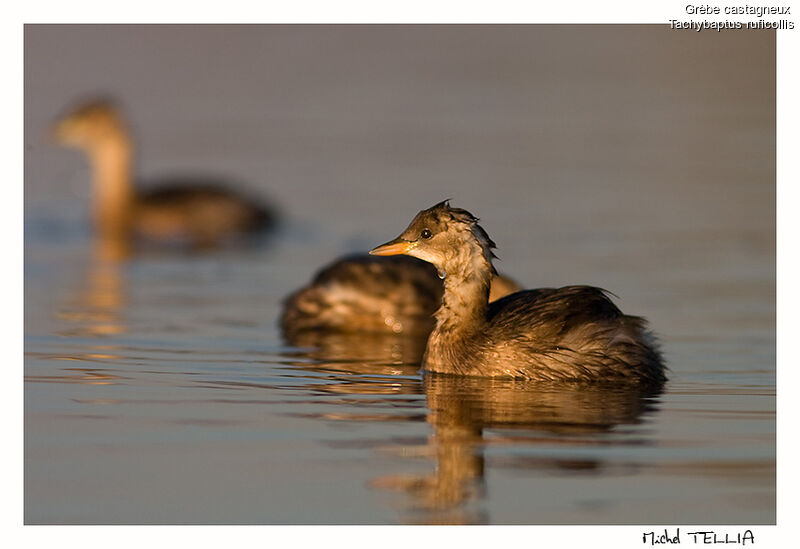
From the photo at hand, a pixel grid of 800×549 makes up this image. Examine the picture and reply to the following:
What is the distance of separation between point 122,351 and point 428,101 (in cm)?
1687

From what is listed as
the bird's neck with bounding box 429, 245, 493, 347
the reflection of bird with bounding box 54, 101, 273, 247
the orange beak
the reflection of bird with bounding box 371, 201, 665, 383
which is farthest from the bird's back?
the reflection of bird with bounding box 54, 101, 273, 247

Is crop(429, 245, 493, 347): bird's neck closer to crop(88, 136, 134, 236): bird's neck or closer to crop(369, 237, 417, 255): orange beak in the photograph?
crop(369, 237, 417, 255): orange beak

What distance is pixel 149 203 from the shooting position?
20750 millimetres

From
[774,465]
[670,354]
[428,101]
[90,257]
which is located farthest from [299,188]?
[774,465]

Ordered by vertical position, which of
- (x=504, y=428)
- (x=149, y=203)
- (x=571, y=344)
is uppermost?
(x=149, y=203)

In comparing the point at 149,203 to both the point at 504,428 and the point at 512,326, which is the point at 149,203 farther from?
the point at 504,428

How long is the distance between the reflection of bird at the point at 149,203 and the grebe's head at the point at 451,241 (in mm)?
8245

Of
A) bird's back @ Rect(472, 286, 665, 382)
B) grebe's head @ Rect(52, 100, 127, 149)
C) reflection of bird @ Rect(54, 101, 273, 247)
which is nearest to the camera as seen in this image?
bird's back @ Rect(472, 286, 665, 382)

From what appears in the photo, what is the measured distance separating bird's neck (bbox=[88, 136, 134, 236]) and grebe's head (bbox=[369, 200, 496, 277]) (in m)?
9.34

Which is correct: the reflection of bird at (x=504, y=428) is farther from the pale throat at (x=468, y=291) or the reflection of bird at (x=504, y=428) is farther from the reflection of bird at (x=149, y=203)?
the reflection of bird at (x=149, y=203)

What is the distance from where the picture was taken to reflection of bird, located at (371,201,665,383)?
10.6 m

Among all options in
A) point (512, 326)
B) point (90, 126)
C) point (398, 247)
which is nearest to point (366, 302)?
point (398, 247)

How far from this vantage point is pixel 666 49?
3338cm

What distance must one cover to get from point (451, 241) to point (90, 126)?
11.9 m
